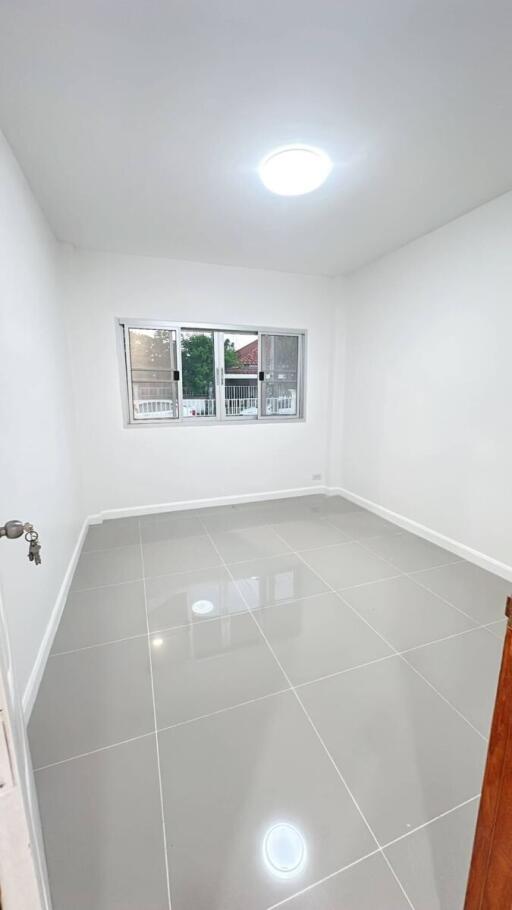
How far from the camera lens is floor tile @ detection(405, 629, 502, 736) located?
1476mm

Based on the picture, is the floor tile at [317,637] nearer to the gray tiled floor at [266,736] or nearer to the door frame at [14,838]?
the gray tiled floor at [266,736]

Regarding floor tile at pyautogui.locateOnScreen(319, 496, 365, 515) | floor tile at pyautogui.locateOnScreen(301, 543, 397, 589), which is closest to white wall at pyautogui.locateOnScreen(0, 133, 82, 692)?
floor tile at pyautogui.locateOnScreen(301, 543, 397, 589)

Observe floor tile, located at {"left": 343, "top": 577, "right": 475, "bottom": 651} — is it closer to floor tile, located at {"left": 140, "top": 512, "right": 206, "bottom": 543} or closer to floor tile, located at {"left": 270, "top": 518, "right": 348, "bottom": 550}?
floor tile, located at {"left": 270, "top": 518, "right": 348, "bottom": 550}

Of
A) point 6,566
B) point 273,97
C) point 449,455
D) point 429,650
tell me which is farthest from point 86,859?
point 449,455

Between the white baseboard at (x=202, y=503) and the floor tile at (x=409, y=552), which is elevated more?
the white baseboard at (x=202, y=503)

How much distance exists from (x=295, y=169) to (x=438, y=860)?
2824mm

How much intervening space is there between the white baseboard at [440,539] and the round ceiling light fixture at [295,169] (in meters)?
2.66

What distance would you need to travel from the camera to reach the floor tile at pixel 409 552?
267cm

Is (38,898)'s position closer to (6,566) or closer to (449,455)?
(6,566)

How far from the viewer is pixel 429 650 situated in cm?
179

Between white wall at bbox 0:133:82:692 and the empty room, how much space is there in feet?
0.09

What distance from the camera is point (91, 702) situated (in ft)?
4.93

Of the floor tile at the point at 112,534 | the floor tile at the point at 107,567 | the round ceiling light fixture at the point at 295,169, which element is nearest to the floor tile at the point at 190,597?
the floor tile at the point at 107,567

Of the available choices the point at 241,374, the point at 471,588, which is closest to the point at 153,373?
the point at 241,374
